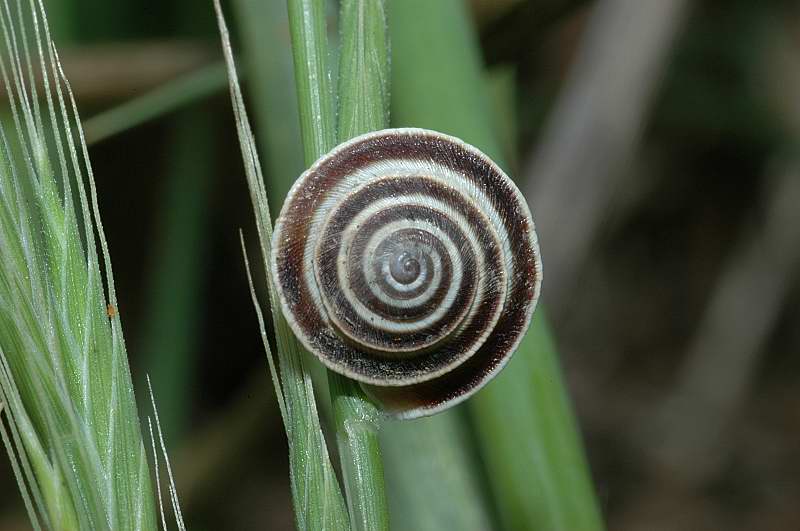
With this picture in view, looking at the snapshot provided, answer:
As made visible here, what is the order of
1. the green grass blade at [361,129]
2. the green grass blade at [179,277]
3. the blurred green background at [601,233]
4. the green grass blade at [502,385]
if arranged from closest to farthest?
Answer: the green grass blade at [361,129], the green grass blade at [502,385], the blurred green background at [601,233], the green grass blade at [179,277]

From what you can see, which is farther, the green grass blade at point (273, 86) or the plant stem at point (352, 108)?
the green grass blade at point (273, 86)

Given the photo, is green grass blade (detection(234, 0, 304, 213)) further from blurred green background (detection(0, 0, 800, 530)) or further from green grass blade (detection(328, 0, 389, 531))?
green grass blade (detection(328, 0, 389, 531))

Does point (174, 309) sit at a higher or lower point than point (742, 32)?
lower

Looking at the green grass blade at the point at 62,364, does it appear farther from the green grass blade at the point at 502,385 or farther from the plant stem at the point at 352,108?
the green grass blade at the point at 502,385

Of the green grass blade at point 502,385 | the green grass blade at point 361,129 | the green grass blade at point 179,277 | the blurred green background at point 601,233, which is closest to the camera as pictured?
the green grass blade at point 361,129

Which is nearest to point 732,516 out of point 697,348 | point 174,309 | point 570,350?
point 697,348

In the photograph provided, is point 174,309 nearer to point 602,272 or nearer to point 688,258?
point 602,272

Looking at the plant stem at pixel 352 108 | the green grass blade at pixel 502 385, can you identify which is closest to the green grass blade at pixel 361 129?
the plant stem at pixel 352 108
